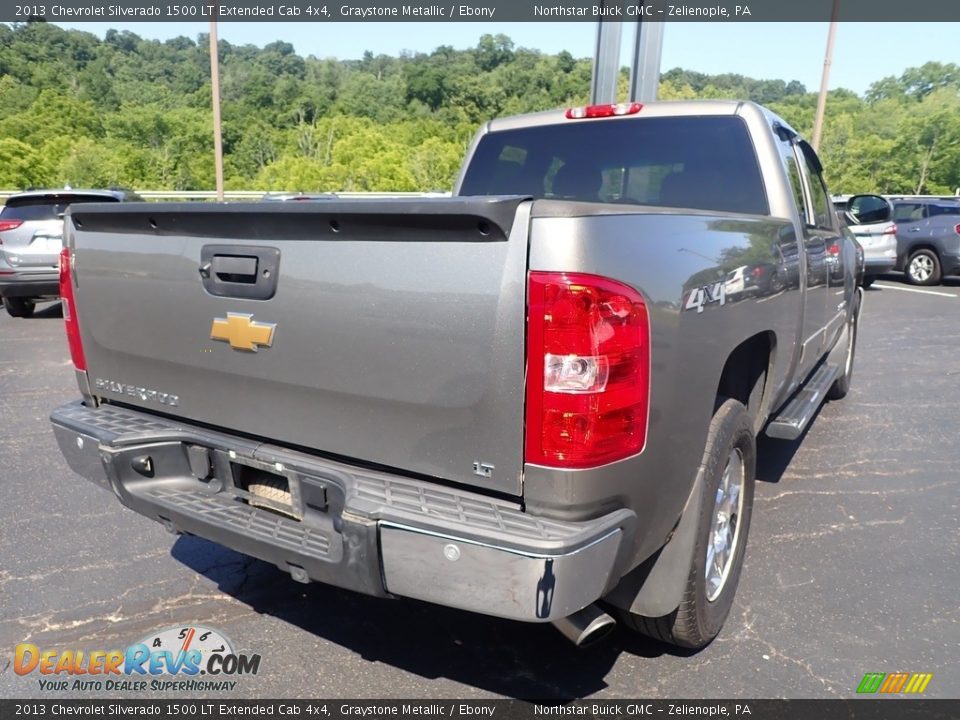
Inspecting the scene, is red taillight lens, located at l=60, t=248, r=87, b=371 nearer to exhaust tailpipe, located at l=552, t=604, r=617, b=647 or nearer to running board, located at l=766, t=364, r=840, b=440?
exhaust tailpipe, located at l=552, t=604, r=617, b=647

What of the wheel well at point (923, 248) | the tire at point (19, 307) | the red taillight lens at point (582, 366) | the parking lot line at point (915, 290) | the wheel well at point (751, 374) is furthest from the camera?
the wheel well at point (923, 248)

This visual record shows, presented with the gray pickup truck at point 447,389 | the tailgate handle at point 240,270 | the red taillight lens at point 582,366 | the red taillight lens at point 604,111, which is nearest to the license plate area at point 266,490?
the gray pickup truck at point 447,389

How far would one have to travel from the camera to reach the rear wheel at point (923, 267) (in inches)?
570

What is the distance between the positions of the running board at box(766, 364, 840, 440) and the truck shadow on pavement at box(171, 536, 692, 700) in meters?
1.30

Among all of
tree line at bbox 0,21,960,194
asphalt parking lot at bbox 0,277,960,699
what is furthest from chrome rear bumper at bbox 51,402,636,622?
tree line at bbox 0,21,960,194

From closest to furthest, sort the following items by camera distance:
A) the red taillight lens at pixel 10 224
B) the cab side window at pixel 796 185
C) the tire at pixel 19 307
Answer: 1. the cab side window at pixel 796 185
2. the red taillight lens at pixel 10 224
3. the tire at pixel 19 307

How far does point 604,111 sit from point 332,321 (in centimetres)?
241

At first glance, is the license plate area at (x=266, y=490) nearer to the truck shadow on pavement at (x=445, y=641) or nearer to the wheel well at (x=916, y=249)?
the truck shadow on pavement at (x=445, y=641)

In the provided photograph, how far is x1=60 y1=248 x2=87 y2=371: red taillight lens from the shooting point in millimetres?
2812

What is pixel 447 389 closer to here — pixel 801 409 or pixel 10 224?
pixel 801 409

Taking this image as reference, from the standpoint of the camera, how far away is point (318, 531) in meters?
2.18

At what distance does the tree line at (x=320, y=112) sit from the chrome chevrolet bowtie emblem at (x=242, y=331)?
1355 inches
